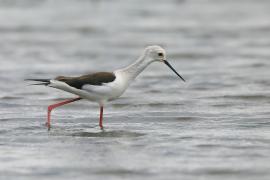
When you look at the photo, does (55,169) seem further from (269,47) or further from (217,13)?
(217,13)

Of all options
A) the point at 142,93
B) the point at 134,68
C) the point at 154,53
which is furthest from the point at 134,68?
the point at 142,93

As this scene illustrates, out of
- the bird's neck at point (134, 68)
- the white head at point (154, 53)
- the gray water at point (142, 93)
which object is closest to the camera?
the gray water at point (142, 93)

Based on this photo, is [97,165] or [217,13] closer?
[97,165]

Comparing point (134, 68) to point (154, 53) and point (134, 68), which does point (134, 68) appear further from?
point (154, 53)

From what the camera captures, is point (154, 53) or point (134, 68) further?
point (154, 53)

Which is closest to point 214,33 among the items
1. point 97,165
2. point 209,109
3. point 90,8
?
point 90,8

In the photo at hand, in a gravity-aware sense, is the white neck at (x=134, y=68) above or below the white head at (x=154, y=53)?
below

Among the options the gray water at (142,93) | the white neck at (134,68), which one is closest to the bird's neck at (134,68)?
the white neck at (134,68)

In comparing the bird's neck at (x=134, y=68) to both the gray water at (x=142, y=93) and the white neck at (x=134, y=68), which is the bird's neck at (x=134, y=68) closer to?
the white neck at (x=134, y=68)

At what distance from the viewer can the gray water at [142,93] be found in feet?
29.9

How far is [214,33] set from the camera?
21.9 meters

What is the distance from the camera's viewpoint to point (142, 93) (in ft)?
47.4

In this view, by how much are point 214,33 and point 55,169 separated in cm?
1369

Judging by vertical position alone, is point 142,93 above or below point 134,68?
below
